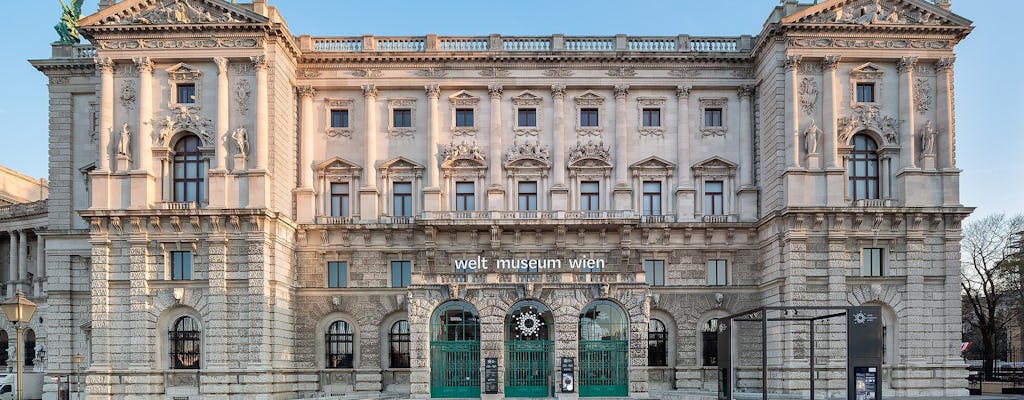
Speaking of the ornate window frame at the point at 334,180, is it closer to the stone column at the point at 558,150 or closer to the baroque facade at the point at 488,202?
the baroque facade at the point at 488,202

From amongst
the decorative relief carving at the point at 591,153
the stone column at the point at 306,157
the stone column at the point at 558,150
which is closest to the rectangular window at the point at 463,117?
the stone column at the point at 558,150

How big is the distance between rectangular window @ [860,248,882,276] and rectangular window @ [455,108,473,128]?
2530 cm

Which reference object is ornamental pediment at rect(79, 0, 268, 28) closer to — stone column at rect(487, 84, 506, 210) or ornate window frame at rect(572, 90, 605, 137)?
stone column at rect(487, 84, 506, 210)

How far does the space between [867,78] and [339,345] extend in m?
36.1

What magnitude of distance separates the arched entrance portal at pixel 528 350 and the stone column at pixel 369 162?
12.1m

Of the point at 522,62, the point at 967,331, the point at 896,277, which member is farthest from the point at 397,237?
the point at 967,331

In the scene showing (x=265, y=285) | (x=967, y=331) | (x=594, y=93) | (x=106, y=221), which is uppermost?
(x=594, y=93)

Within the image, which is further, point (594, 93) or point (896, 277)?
point (594, 93)

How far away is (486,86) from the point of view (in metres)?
63.2

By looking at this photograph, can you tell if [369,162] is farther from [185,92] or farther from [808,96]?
[808,96]

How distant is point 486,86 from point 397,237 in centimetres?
1113

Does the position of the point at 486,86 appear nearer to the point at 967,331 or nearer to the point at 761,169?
the point at 761,169

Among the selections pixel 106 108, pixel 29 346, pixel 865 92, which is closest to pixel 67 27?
pixel 106 108

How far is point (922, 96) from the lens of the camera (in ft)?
193
